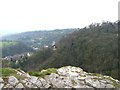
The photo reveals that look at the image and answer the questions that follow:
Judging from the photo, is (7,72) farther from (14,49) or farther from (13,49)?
(14,49)

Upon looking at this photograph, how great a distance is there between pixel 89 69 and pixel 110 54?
269 inches

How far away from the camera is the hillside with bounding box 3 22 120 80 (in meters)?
73.1

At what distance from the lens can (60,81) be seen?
15.4 m

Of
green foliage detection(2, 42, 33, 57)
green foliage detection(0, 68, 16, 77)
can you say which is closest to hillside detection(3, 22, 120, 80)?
green foliage detection(0, 68, 16, 77)

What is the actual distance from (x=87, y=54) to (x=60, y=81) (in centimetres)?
6664

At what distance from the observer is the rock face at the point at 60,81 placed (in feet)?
48.8

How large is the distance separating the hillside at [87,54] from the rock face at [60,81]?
155ft

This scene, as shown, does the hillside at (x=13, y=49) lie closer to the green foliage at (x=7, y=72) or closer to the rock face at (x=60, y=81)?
the green foliage at (x=7, y=72)

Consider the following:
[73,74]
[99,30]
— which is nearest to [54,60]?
[99,30]

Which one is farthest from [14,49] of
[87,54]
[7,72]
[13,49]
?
[7,72]

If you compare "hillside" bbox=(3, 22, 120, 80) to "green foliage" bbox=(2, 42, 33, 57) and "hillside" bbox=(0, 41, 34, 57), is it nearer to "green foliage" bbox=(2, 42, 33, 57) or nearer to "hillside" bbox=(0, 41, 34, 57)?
"green foliage" bbox=(2, 42, 33, 57)

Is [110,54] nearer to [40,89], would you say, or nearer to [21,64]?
[21,64]

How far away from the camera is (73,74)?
16562 millimetres

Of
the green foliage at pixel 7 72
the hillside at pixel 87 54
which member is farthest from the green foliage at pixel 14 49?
the green foliage at pixel 7 72
